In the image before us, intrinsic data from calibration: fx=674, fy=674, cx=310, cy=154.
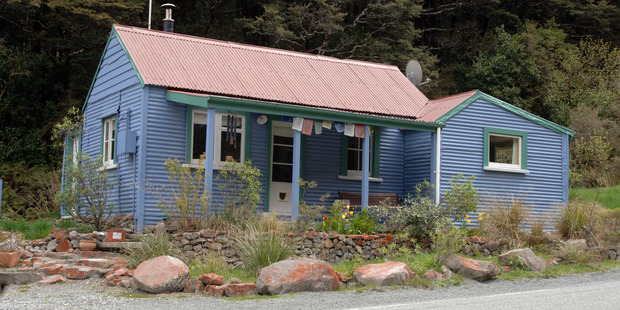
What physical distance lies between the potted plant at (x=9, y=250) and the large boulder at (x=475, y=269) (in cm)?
727

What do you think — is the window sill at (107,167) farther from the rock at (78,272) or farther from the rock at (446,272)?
the rock at (446,272)

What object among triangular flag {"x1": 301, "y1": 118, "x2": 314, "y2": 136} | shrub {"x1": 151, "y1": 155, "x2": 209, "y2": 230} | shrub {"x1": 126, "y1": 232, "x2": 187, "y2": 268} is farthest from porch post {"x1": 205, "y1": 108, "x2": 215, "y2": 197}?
triangular flag {"x1": 301, "y1": 118, "x2": 314, "y2": 136}

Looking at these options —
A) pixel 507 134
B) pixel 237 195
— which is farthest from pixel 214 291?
pixel 507 134

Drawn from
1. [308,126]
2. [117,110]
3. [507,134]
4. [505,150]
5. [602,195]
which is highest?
[117,110]

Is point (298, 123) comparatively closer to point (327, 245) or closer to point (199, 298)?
point (327, 245)

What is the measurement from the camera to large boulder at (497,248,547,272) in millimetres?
11656

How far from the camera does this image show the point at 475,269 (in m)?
10.8

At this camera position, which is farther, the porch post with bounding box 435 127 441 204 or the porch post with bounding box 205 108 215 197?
the porch post with bounding box 435 127 441 204

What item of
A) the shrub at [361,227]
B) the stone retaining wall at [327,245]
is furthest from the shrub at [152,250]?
the shrub at [361,227]

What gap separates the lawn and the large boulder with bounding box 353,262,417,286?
9864 millimetres

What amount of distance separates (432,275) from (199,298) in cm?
381

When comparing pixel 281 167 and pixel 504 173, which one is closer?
pixel 281 167

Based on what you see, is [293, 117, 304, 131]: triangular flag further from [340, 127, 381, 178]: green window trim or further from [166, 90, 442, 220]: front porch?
[340, 127, 381, 178]: green window trim

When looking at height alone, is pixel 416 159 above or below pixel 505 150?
below
